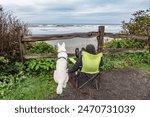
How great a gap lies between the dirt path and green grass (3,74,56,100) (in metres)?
0.46

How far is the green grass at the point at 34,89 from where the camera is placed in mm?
9648

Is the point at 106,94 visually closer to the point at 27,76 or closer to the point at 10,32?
the point at 27,76

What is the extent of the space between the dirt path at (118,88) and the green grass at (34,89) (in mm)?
462

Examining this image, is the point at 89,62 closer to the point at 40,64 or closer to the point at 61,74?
the point at 61,74

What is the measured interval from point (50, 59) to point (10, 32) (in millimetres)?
1903

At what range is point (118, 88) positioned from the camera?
10.6m

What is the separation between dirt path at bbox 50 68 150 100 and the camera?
9.80 metres

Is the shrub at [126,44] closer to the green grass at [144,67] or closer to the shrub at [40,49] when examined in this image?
the green grass at [144,67]

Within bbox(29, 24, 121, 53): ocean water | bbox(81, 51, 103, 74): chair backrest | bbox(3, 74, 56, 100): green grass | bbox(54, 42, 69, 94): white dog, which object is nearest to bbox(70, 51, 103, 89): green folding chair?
bbox(81, 51, 103, 74): chair backrest

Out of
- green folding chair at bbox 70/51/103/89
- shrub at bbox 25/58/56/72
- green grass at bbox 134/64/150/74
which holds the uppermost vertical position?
green folding chair at bbox 70/51/103/89

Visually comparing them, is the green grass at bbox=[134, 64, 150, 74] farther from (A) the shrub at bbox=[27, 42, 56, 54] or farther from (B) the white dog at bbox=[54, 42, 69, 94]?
(B) the white dog at bbox=[54, 42, 69, 94]

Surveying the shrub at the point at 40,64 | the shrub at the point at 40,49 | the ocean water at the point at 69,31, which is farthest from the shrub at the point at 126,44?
the shrub at the point at 40,64

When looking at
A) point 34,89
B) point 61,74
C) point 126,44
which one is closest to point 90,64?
point 61,74

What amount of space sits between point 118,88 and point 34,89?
94.8 inches
